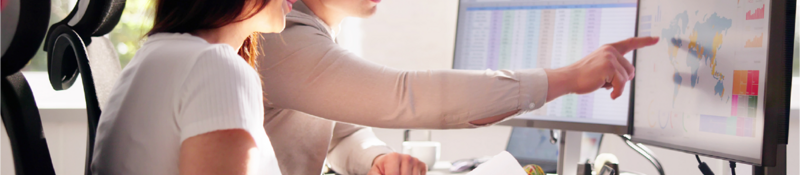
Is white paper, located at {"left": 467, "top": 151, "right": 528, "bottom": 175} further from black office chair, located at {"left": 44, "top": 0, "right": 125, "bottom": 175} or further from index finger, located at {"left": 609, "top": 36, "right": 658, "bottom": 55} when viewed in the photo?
black office chair, located at {"left": 44, "top": 0, "right": 125, "bottom": 175}

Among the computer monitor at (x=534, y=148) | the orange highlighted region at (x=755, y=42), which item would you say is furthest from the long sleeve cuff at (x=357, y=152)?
the computer monitor at (x=534, y=148)

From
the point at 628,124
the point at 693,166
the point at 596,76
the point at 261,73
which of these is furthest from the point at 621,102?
the point at 693,166

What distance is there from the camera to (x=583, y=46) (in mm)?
1010

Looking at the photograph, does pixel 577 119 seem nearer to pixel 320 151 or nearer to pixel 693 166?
pixel 320 151

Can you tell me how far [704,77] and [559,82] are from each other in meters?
0.26

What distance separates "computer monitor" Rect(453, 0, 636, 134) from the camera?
967 mm

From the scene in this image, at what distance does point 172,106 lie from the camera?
1.19ft

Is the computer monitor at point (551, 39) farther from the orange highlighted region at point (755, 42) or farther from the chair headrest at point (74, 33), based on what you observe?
the chair headrest at point (74, 33)

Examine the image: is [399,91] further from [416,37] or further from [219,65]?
[416,37]

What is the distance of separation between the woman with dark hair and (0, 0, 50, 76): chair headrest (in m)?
0.10

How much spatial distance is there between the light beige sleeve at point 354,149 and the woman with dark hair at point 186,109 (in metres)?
0.52

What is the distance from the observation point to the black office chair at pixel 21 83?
257mm

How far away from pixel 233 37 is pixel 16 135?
24 cm

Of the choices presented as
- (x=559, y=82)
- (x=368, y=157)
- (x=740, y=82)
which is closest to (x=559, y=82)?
(x=559, y=82)
